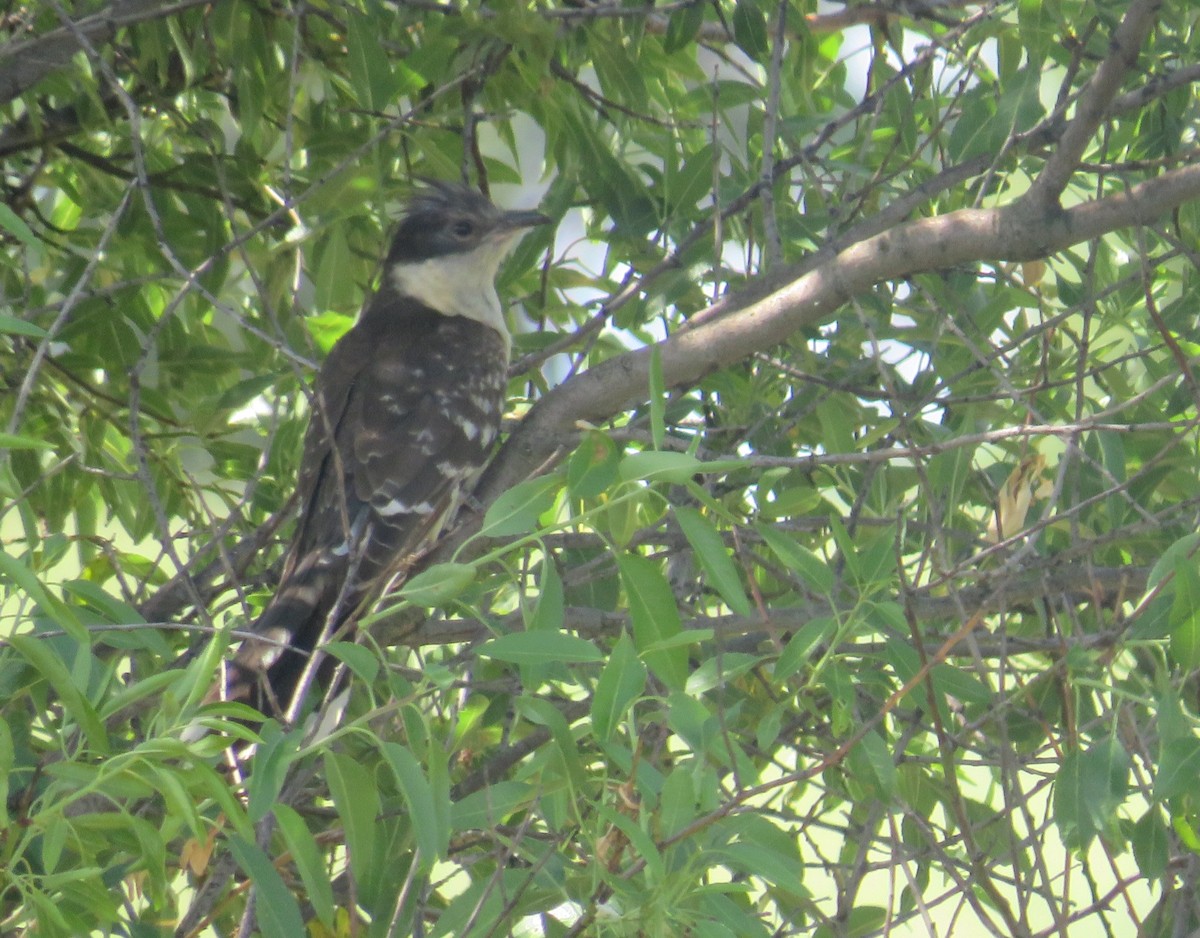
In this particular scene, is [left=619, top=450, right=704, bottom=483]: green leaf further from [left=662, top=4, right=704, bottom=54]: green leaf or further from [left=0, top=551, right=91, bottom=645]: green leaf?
[left=662, top=4, right=704, bottom=54]: green leaf

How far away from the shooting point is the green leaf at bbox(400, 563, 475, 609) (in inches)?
56.2

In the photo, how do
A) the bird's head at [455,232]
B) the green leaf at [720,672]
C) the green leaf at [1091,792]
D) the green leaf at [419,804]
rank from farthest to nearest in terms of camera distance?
the bird's head at [455,232]
the green leaf at [1091,792]
the green leaf at [720,672]
the green leaf at [419,804]

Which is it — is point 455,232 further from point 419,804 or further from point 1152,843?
point 419,804

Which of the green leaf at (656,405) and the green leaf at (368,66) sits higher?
the green leaf at (368,66)

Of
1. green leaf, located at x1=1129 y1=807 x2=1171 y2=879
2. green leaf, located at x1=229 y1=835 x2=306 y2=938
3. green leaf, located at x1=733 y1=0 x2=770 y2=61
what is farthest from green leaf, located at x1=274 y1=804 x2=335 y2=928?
green leaf, located at x1=733 y1=0 x2=770 y2=61

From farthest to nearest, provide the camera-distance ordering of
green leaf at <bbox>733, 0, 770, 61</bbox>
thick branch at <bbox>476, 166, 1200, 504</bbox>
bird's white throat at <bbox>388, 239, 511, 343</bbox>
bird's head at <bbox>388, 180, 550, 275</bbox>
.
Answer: bird's white throat at <bbox>388, 239, 511, 343</bbox>, bird's head at <bbox>388, 180, 550, 275</bbox>, green leaf at <bbox>733, 0, 770, 61</bbox>, thick branch at <bbox>476, 166, 1200, 504</bbox>

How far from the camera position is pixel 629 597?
58.4 inches

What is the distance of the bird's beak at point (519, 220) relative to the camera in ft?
11.3

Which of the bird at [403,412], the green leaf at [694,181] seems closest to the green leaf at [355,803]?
the bird at [403,412]

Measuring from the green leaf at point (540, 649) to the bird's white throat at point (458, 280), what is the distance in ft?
8.70

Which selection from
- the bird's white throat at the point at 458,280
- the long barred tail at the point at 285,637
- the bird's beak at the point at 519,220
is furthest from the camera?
the bird's white throat at the point at 458,280

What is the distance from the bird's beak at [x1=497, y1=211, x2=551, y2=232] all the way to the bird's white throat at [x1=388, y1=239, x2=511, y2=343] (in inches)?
5.9

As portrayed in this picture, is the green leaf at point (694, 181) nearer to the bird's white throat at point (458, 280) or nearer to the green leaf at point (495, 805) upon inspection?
the bird's white throat at point (458, 280)

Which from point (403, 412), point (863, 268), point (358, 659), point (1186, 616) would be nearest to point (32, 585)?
point (358, 659)
